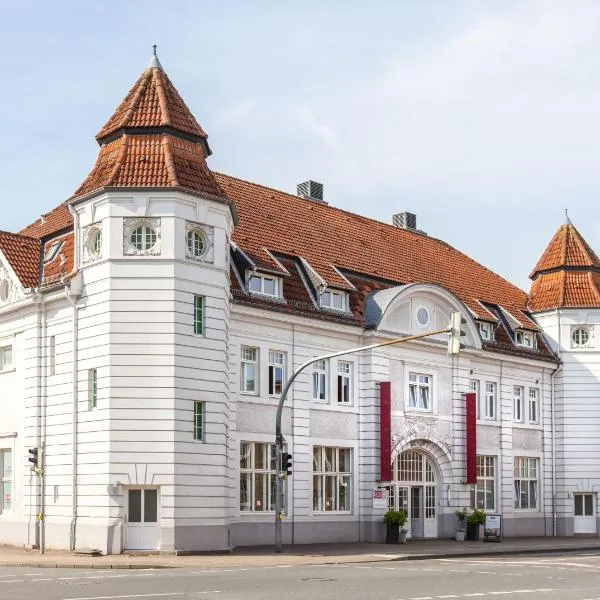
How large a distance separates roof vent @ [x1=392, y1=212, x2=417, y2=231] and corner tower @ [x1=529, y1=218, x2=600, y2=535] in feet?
25.4

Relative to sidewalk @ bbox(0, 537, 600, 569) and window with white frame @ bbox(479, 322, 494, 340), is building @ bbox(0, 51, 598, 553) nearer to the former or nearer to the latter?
window with white frame @ bbox(479, 322, 494, 340)

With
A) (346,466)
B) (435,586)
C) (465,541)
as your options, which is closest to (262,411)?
(346,466)

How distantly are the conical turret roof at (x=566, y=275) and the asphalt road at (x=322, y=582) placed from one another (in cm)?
2435

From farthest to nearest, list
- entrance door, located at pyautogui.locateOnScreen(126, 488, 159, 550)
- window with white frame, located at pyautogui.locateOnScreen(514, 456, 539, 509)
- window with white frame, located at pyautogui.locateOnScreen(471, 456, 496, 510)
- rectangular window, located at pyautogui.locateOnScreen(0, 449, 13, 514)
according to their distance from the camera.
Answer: window with white frame, located at pyautogui.locateOnScreen(514, 456, 539, 509) → window with white frame, located at pyautogui.locateOnScreen(471, 456, 496, 510) → rectangular window, located at pyautogui.locateOnScreen(0, 449, 13, 514) → entrance door, located at pyautogui.locateOnScreen(126, 488, 159, 550)

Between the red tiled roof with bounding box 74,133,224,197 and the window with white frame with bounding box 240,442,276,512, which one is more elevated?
the red tiled roof with bounding box 74,133,224,197

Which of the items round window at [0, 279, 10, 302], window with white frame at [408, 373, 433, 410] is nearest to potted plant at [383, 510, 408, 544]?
window with white frame at [408, 373, 433, 410]

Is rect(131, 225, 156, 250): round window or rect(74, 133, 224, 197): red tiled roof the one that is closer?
rect(131, 225, 156, 250): round window

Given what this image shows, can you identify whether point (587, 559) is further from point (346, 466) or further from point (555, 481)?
point (555, 481)

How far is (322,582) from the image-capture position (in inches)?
912

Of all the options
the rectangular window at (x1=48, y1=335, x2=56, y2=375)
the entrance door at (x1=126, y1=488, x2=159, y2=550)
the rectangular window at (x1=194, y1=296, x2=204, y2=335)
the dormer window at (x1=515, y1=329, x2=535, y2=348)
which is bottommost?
the entrance door at (x1=126, y1=488, x2=159, y2=550)

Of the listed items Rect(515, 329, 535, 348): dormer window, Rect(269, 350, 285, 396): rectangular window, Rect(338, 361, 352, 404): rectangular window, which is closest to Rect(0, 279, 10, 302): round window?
Rect(269, 350, 285, 396): rectangular window

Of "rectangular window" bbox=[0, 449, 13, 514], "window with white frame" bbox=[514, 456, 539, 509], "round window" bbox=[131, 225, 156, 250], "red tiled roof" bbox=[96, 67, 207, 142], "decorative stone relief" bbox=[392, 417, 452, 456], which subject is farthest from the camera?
"window with white frame" bbox=[514, 456, 539, 509]

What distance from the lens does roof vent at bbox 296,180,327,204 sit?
51.9 meters

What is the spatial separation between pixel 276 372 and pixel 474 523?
10790 millimetres
